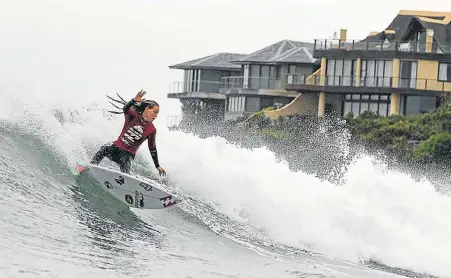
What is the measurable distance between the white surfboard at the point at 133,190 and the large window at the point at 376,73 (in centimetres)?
4560

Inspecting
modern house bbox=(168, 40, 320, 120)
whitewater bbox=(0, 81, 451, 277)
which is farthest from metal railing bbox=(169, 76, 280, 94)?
whitewater bbox=(0, 81, 451, 277)

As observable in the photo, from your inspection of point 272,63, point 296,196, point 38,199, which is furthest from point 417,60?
point 38,199

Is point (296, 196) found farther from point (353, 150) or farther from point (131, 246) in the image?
point (353, 150)

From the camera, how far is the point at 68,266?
48.1 feet

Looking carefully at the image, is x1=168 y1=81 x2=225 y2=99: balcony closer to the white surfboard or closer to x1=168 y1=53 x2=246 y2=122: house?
x1=168 y1=53 x2=246 y2=122: house

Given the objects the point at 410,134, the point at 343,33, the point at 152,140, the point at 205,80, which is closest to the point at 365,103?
the point at 343,33

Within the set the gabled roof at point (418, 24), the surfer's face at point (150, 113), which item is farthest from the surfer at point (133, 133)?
the gabled roof at point (418, 24)

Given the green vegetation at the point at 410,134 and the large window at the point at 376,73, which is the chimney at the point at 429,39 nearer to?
the large window at the point at 376,73

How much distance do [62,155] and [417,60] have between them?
44.0m

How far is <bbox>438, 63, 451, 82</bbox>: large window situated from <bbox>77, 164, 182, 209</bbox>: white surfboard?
45.3 metres

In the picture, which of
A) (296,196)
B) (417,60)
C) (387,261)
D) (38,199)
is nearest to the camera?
(38,199)

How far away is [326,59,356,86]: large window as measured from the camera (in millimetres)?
65500

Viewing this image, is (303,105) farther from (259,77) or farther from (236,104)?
(236,104)

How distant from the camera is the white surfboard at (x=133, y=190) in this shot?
744 inches
